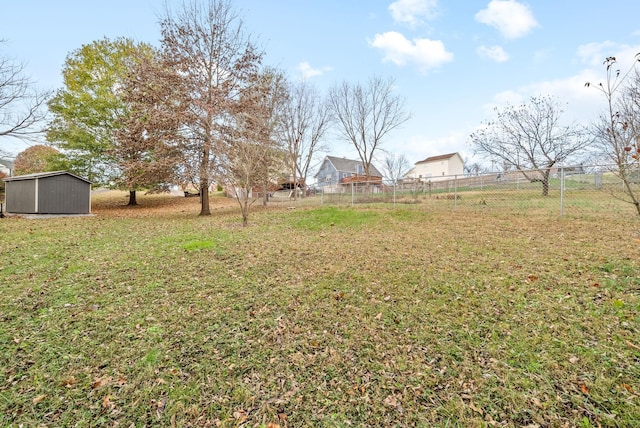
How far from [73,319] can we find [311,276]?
2.61m

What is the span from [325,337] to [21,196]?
44.0 feet

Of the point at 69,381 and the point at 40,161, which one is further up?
the point at 40,161

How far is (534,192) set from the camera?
840 centimetres

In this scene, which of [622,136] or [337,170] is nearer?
[622,136]

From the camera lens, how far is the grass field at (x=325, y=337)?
1867 millimetres

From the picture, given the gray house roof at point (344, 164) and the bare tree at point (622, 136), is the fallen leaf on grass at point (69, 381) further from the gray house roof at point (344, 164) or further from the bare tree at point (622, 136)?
the gray house roof at point (344, 164)

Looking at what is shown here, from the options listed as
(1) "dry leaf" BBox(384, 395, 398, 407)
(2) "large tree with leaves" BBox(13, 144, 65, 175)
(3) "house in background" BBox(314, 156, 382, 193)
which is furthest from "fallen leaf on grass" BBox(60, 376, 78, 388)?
(3) "house in background" BBox(314, 156, 382, 193)

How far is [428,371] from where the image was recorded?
7.17ft

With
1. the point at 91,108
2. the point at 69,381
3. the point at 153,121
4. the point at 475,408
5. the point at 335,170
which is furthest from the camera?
the point at 335,170

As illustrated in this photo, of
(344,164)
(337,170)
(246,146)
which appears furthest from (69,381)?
(344,164)

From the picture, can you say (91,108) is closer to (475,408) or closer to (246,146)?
(246,146)

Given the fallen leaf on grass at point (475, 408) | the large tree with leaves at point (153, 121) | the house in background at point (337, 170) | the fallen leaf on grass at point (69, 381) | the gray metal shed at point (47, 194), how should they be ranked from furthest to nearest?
the house in background at point (337, 170) → the large tree with leaves at point (153, 121) → the gray metal shed at point (47, 194) → the fallen leaf on grass at point (69, 381) → the fallen leaf on grass at point (475, 408)

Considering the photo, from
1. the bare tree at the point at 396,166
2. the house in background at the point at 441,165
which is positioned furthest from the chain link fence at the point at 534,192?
the house in background at the point at 441,165

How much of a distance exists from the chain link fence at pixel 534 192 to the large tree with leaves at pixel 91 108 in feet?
41.5
